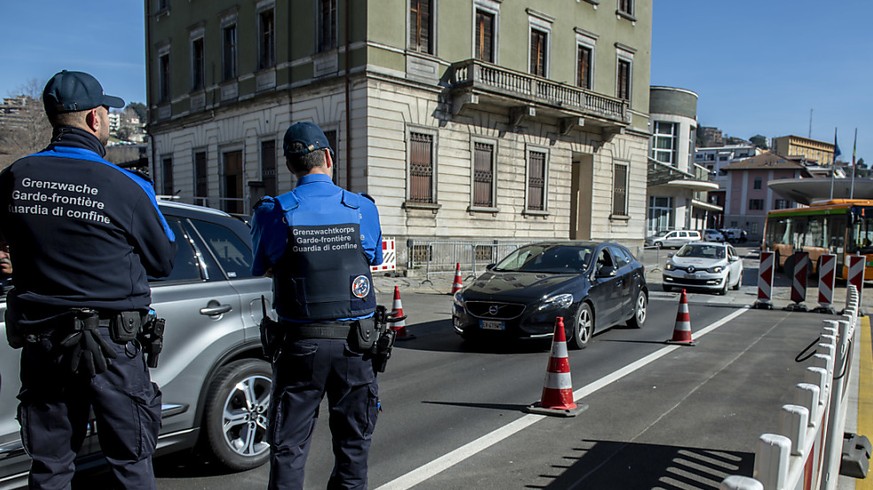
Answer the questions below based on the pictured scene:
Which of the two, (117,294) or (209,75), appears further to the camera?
(209,75)

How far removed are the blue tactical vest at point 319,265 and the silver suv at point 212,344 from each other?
1253 millimetres

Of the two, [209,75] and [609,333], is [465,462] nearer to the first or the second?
[609,333]

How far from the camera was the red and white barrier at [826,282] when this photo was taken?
43.3 ft

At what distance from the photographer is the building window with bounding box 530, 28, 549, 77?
26469mm

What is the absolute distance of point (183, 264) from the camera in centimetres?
402

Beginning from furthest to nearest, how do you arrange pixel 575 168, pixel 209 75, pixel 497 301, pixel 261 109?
pixel 575 168 < pixel 209 75 < pixel 261 109 < pixel 497 301

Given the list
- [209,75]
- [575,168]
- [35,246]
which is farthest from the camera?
[575,168]

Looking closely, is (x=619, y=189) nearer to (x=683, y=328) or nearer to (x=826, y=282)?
(x=826, y=282)

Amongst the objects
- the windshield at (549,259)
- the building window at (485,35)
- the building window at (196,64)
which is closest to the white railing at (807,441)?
the windshield at (549,259)

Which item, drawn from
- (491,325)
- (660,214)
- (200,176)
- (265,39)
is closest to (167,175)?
(200,176)

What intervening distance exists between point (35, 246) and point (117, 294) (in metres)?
0.36

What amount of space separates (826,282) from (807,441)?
13187 millimetres

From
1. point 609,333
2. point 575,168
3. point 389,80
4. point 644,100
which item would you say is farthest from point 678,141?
point 609,333

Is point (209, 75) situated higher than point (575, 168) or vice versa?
point (209, 75)
